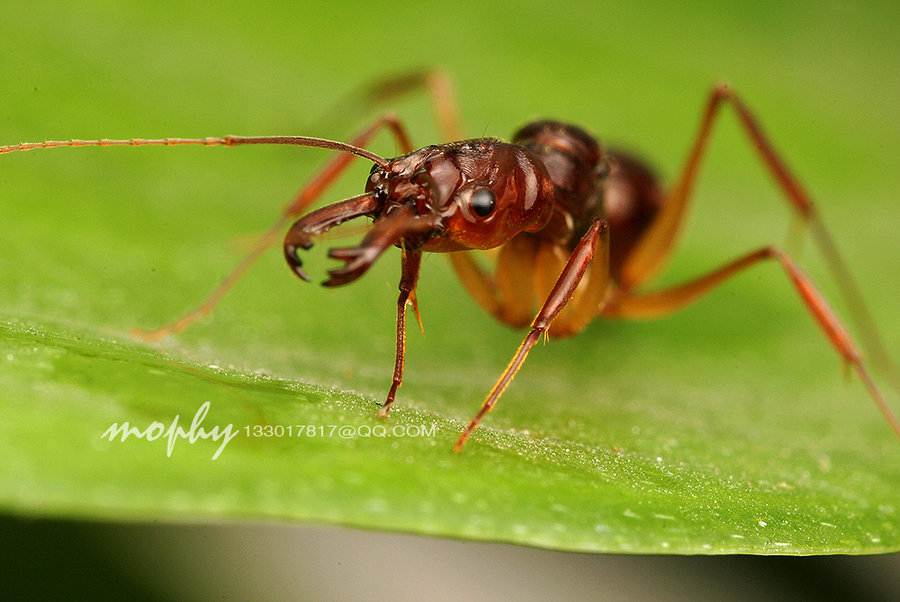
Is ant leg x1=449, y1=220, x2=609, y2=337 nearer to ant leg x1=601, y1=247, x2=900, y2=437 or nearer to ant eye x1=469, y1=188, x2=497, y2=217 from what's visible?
ant leg x1=601, y1=247, x2=900, y2=437

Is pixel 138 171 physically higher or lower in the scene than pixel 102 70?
lower

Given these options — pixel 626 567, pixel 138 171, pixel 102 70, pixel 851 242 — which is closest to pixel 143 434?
pixel 626 567

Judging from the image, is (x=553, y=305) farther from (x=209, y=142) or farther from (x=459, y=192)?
(x=209, y=142)

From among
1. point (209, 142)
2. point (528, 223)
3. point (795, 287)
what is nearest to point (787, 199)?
point (795, 287)

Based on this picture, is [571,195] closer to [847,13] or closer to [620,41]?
[620,41]

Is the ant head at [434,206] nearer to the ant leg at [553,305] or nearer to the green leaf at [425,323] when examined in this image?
the ant leg at [553,305]

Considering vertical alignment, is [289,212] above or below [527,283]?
above
